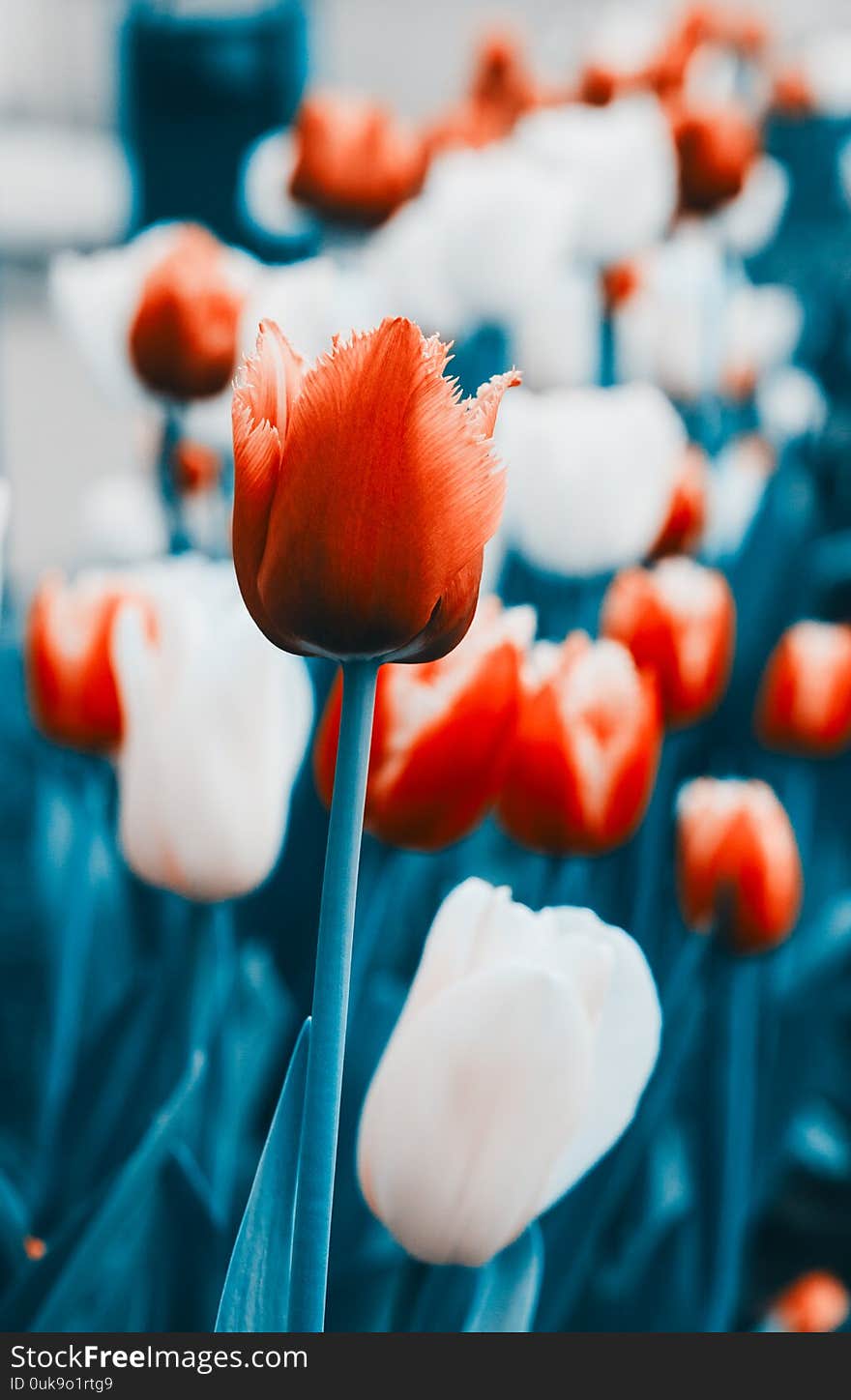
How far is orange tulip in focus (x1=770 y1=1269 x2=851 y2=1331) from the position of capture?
0.47 m

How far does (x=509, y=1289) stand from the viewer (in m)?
0.22

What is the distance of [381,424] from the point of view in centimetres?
15

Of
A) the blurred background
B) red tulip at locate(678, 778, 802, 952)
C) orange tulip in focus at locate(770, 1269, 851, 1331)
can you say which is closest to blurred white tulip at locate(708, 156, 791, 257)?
the blurred background

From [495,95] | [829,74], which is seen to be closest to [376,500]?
[495,95]

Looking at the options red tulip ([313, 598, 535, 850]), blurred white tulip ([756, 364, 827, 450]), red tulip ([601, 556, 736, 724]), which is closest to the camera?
red tulip ([313, 598, 535, 850])

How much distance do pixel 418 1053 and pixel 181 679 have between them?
0.11m

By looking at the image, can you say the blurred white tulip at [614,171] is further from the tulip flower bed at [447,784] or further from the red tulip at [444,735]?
the red tulip at [444,735]

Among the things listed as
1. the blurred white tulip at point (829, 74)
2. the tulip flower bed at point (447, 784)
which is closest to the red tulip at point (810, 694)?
the tulip flower bed at point (447, 784)

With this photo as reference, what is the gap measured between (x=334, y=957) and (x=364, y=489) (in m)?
0.06

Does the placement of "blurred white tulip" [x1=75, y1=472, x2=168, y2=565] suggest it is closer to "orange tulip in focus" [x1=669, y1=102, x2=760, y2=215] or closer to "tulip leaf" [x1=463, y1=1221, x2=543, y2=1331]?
"orange tulip in focus" [x1=669, y1=102, x2=760, y2=215]

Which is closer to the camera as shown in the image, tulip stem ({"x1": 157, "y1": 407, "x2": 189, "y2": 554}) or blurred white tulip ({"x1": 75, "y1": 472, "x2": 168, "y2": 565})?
tulip stem ({"x1": 157, "y1": 407, "x2": 189, "y2": 554})

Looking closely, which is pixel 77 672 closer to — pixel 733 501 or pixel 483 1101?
pixel 483 1101

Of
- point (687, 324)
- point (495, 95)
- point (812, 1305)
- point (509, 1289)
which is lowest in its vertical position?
point (812, 1305)

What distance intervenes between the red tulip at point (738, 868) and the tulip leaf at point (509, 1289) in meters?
0.14
